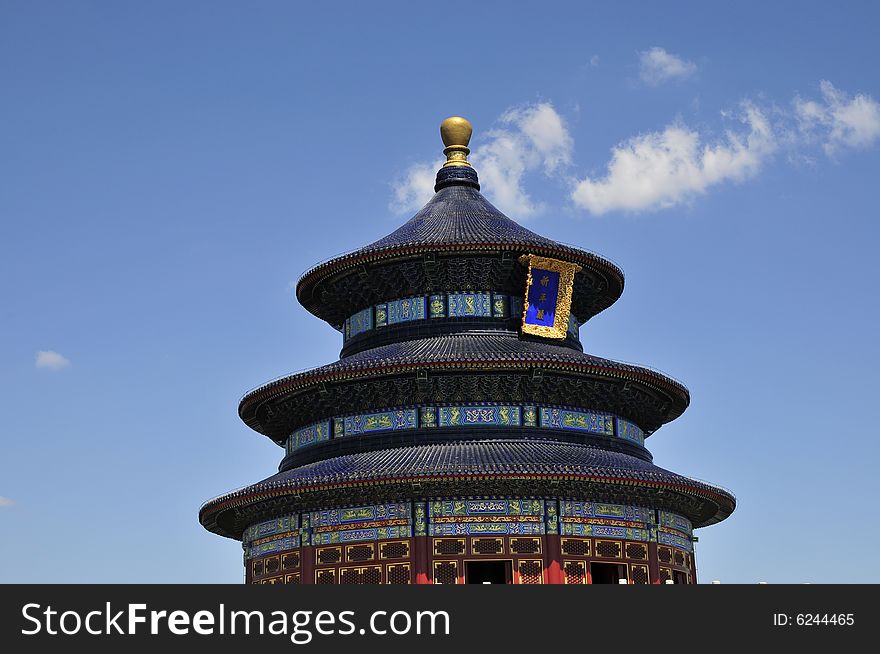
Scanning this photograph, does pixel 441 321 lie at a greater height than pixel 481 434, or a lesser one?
greater

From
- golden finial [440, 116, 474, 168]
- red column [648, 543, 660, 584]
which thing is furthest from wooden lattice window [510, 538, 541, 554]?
golden finial [440, 116, 474, 168]

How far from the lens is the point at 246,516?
138 ft

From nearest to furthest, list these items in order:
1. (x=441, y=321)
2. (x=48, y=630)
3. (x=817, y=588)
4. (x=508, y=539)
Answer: (x=48, y=630), (x=817, y=588), (x=508, y=539), (x=441, y=321)

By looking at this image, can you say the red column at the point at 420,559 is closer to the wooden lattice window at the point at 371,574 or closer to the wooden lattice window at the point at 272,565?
the wooden lattice window at the point at 371,574

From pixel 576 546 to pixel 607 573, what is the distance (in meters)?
1.69

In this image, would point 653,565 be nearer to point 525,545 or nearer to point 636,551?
point 636,551

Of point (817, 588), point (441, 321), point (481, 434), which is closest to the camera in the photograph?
point (817, 588)

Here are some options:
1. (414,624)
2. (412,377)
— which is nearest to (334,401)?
(412,377)

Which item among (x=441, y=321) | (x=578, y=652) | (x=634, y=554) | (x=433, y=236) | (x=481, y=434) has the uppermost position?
(x=433, y=236)

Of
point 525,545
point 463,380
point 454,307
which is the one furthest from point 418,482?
point 454,307

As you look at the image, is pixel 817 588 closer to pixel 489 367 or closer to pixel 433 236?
pixel 489 367

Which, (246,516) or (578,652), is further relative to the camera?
(246,516)

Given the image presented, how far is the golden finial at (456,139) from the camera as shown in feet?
162

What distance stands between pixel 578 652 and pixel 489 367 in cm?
1605
